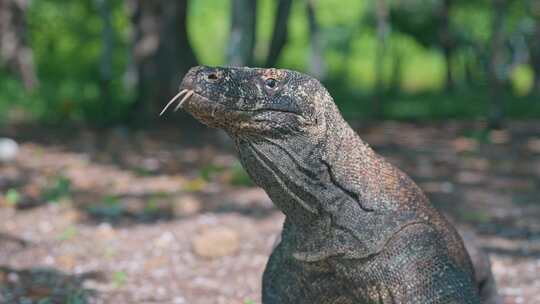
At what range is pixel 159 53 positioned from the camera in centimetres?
1159

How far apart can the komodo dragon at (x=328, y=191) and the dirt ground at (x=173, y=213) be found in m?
2.04

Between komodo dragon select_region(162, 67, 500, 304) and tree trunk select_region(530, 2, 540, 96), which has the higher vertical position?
komodo dragon select_region(162, 67, 500, 304)

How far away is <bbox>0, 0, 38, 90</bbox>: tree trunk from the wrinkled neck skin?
43.0 ft

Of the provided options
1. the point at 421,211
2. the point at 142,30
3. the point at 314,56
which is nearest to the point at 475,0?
the point at 314,56

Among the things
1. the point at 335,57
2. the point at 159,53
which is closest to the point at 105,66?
the point at 159,53

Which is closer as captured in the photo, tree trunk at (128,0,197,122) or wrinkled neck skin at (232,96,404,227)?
wrinkled neck skin at (232,96,404,227)

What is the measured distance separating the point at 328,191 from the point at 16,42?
14.9m

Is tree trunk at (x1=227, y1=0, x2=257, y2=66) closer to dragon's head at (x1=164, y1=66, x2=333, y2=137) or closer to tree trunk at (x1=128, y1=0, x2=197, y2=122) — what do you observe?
tree trunk at (x1=128, y1=0, x2=197, y2=122)

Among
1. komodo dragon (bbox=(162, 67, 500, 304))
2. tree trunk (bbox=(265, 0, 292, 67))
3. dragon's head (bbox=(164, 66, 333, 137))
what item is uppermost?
dragon's head (bbox=(164, 66, 333, 137))

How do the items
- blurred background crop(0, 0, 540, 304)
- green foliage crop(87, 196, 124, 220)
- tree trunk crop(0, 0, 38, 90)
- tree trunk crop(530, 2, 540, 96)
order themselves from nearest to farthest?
blurred background crop(0, 0, 540, 304) < green foliage crop(87, 196, 124, 220) < tree trunk crop(530, 2, 540, 96) < tree trunk crop(0, 0, 38, 90)

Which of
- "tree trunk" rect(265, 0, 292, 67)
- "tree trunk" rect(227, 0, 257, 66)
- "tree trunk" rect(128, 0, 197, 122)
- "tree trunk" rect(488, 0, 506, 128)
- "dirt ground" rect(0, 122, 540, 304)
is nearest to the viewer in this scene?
"dirt ground" rect(0, 122, 540, 304)

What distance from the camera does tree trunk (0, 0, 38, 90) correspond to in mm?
15507

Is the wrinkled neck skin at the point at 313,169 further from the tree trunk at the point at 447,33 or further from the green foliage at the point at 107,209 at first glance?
the tree trunk at the point at 447,33

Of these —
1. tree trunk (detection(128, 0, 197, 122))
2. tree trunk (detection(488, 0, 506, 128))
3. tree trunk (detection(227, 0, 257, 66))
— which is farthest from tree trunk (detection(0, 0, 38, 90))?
tree trunk (detection(488, 0, 506, 128))
